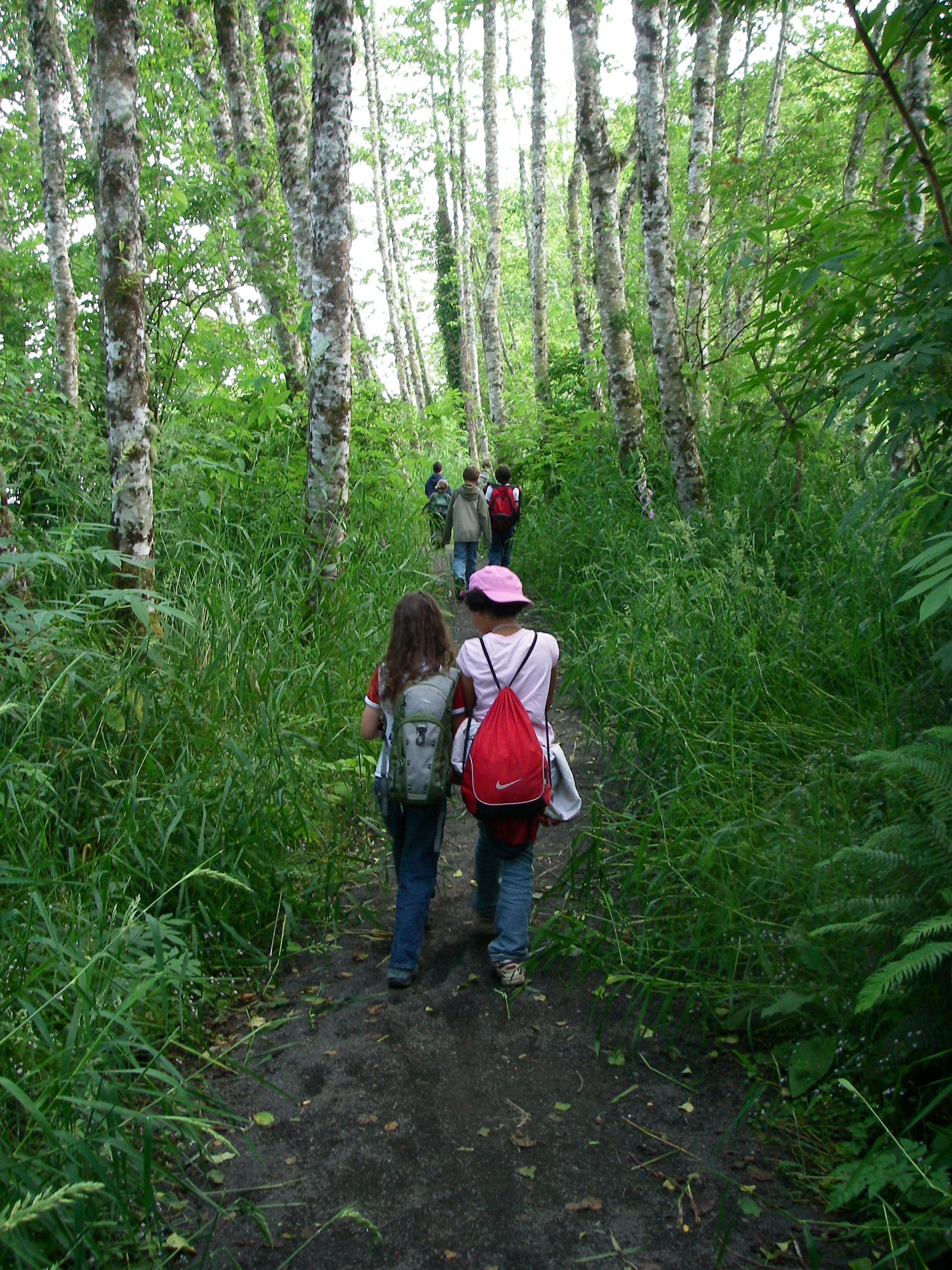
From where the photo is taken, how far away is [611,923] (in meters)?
3.89

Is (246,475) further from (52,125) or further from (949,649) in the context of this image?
(949,649)

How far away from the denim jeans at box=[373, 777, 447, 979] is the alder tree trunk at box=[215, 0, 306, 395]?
7.25 m

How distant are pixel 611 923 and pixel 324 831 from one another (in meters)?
1.81

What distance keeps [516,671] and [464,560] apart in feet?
26.7

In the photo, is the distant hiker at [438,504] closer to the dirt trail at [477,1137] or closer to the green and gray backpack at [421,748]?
the green and gray backpack at [421,748]

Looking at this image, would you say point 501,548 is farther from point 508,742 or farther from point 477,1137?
point 477,1137

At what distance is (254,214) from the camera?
10.1 meters

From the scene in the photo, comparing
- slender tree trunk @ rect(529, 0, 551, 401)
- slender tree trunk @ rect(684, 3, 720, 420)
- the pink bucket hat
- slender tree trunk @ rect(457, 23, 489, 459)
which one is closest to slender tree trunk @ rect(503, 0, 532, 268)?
slender tree trunk @ rect(457, 23, 489, 459)

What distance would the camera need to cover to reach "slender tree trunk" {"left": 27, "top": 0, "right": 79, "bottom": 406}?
902cm

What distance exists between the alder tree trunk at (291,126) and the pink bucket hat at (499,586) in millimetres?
5814

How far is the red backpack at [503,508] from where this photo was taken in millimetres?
11641

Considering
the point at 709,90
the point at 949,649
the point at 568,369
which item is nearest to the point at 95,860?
the point at 949,649

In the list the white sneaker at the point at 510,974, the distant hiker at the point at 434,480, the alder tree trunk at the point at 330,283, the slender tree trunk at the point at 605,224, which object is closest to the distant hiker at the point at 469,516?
the slender tree trunk at the point at 605,224

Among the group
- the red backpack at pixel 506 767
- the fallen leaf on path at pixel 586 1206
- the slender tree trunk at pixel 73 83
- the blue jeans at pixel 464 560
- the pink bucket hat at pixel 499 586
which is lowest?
the blue jeans at pixel 464 560
